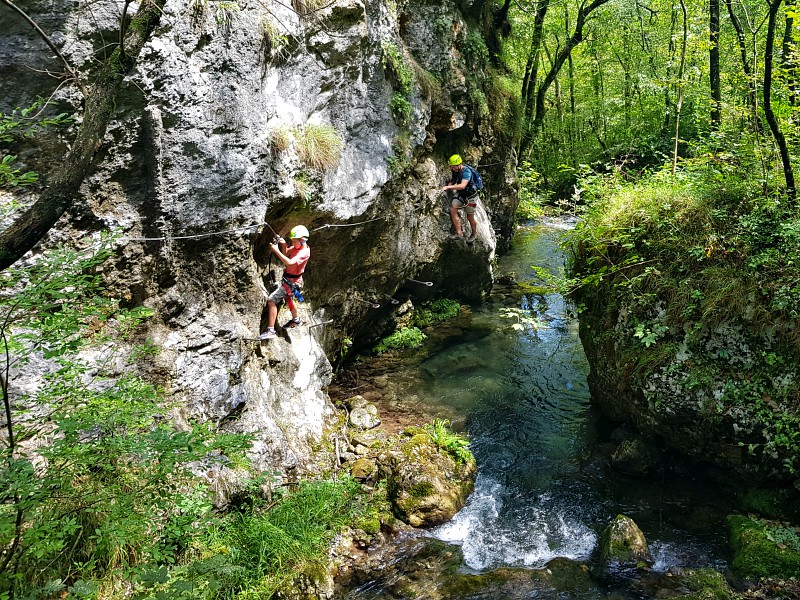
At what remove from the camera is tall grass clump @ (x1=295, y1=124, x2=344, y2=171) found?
28.4 feet

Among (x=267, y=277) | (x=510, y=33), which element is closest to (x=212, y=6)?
(x=267, y=277)

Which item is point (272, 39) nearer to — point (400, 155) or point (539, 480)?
point (400, 155)

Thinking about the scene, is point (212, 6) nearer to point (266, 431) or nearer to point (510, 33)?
point (266, 431)

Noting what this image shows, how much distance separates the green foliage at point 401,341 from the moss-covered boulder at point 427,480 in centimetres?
420

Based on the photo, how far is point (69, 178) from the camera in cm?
371

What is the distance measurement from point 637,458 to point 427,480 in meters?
3.38

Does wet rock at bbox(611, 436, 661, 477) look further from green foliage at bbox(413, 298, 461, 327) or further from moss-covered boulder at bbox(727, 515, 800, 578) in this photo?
green foliage at bbox(413, 298, 461, 327)

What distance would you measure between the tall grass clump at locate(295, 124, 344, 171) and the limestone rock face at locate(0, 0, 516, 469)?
49mm

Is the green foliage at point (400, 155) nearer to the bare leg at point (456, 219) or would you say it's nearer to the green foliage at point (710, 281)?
the bare leg at point (456, 219)

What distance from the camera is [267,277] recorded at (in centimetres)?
888

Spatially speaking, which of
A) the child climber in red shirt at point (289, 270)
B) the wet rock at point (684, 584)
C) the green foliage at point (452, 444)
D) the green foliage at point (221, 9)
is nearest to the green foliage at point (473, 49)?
the green foliage at point (221, 9)

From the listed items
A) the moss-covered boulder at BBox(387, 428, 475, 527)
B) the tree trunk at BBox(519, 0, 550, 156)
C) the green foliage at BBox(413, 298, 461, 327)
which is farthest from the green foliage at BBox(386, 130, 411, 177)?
the tree trunk at BBox(519, 0, 550, 156)

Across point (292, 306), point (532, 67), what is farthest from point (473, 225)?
point (532, 67)

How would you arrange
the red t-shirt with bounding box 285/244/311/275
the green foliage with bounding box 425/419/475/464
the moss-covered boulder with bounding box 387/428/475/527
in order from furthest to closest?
1. the green foliage with bounding box 425/419/475/464
2. the red t-shirt with bounding box 285/244/311/275
3. the moss-covered boulder with bounding box 387/428/475/527
